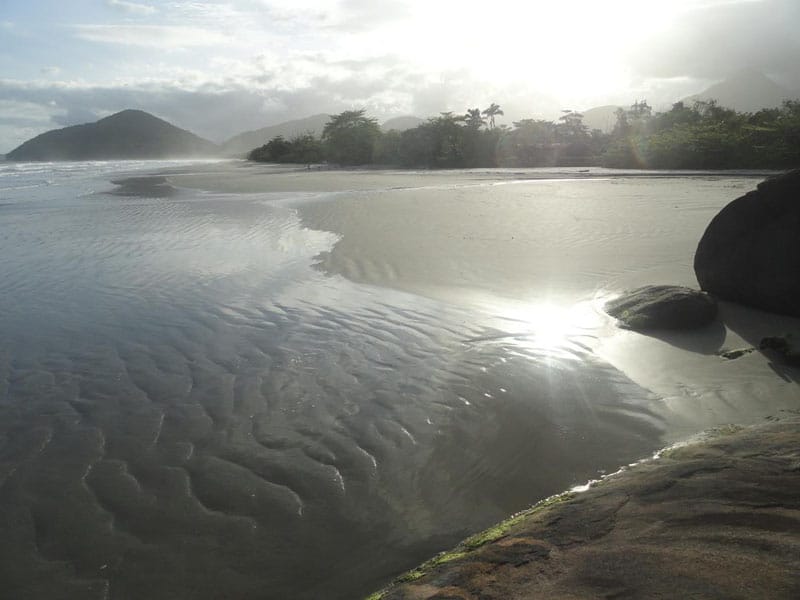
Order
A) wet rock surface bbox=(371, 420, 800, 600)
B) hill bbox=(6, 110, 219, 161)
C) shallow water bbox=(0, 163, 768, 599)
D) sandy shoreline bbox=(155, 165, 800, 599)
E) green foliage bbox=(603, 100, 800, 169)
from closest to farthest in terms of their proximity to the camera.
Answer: wet rock surface bbox=(371, 420, 800, 600), sandy shoreline bbox=(155, 165, 800, 599), shallow water bbox=(0, 163, 768, 599), green foliage bbox=(603, 100, 800, 169), hill bbox=(6, 110, 219, 161)

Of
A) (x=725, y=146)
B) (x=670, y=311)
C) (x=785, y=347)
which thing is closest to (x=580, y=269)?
(x=670, y=311)

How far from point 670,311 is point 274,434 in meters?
4.45

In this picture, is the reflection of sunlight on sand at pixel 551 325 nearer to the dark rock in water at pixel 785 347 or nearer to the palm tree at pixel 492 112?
the dark rock in water at pixel 785 347

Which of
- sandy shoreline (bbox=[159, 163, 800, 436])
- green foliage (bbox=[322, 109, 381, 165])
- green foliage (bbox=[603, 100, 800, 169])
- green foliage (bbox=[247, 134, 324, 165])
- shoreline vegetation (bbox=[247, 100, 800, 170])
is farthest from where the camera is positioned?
green foliage (bbox=[247, 134, 324, 165])

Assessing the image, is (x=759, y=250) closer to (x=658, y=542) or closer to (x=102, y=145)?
(x=658, y=542)

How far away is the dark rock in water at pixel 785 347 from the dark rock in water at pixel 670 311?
0.82 meters

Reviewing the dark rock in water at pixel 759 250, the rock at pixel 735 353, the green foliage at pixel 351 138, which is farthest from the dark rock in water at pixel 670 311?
the green foliage at pixel 351 138

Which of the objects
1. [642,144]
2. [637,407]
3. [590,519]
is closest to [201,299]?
[637,407]

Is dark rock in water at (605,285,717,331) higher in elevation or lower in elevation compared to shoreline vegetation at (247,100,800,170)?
lower

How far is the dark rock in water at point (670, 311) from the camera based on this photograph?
19.7ft

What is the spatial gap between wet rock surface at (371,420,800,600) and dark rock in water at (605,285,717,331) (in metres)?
3.21

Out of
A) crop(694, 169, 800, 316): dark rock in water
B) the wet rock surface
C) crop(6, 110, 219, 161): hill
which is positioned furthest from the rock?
crop(6, 110, 219, 161): hill

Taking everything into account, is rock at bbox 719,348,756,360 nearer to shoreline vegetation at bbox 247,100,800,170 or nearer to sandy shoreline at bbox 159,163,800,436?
sandy shoreline at bbox 159,163,800,436

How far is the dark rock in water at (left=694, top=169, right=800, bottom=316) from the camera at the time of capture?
6.09 meters
